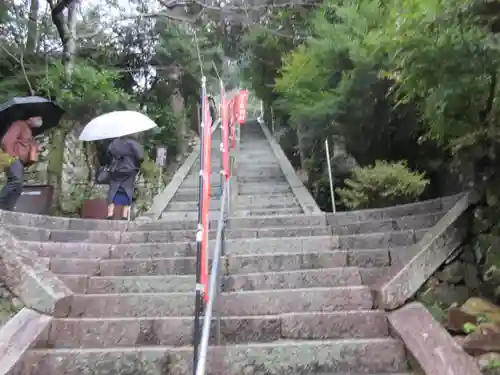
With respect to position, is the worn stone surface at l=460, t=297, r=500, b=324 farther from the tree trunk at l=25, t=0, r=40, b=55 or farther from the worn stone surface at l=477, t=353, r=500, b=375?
the tree trunk at l=25, t=0, r=40, b=55

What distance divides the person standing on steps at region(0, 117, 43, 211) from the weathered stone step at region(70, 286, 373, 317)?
2312 mm

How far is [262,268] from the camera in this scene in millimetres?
4098

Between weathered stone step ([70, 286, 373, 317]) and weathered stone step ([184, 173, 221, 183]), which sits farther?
weathered stone step ([184, 173, 221, 183])

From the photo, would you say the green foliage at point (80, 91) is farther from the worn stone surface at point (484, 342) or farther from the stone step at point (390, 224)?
the worn stone surface at point (484, 342)

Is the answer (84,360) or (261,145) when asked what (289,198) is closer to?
(84,360)

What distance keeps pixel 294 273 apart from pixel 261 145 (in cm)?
1150

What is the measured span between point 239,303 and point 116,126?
3.40 meters

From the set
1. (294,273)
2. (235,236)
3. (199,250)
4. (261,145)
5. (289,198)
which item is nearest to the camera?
(199,250)

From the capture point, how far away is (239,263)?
13.5 ft

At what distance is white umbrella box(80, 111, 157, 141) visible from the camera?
6.01 meters

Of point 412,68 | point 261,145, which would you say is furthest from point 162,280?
point 261,145

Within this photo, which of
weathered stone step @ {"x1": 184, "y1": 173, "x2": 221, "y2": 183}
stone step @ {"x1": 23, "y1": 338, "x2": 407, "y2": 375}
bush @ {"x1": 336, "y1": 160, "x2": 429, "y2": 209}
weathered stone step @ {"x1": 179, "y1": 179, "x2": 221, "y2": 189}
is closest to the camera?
stone step @ {"x1": 23, "y1": 338, "x2": 407, "y2": 375}

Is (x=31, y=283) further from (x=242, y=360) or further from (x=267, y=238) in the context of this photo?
(x=267, y=238)

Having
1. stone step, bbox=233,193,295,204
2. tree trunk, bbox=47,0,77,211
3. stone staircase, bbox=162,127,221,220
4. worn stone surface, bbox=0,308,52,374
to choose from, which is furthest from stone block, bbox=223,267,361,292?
tree trunk, bbox=47,0,77,211
